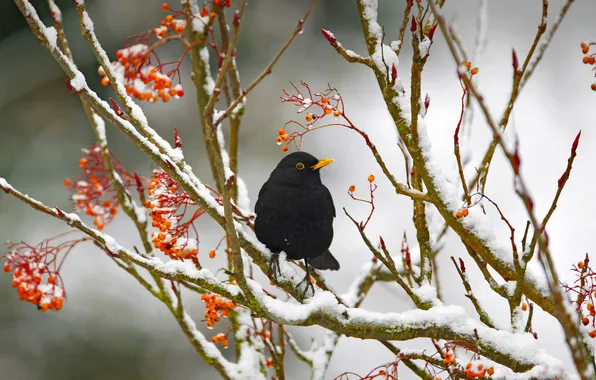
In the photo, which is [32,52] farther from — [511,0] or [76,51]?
[511,0]

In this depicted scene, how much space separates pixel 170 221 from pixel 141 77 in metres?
0.55

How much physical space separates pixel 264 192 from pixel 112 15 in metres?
4.93

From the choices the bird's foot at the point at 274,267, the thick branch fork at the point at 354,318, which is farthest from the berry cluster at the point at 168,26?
the bird's foot at the point at 274,267

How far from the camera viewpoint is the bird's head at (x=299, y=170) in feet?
9.91

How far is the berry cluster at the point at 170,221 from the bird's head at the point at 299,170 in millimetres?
797

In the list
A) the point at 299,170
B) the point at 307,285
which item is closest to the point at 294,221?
the point at 299,170

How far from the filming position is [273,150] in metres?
6.98

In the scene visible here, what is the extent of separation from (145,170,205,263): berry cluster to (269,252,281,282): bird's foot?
33 centimetres

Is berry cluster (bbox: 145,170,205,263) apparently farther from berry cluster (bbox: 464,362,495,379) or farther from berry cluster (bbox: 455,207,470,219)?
berry cluster (bbox: 464,362,495,379)

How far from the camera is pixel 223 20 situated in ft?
9.79

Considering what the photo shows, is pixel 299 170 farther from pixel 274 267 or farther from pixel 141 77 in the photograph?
pixel 141 77

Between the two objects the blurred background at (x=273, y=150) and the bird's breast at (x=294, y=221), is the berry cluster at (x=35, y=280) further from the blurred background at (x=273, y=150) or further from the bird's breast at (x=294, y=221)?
the blurred background at (x=273, y=150)

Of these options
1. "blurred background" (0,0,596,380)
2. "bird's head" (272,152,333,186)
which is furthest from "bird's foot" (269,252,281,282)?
"blurred background" (0,0,596,380)

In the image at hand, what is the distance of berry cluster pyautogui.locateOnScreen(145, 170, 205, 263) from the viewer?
7.10 feet
